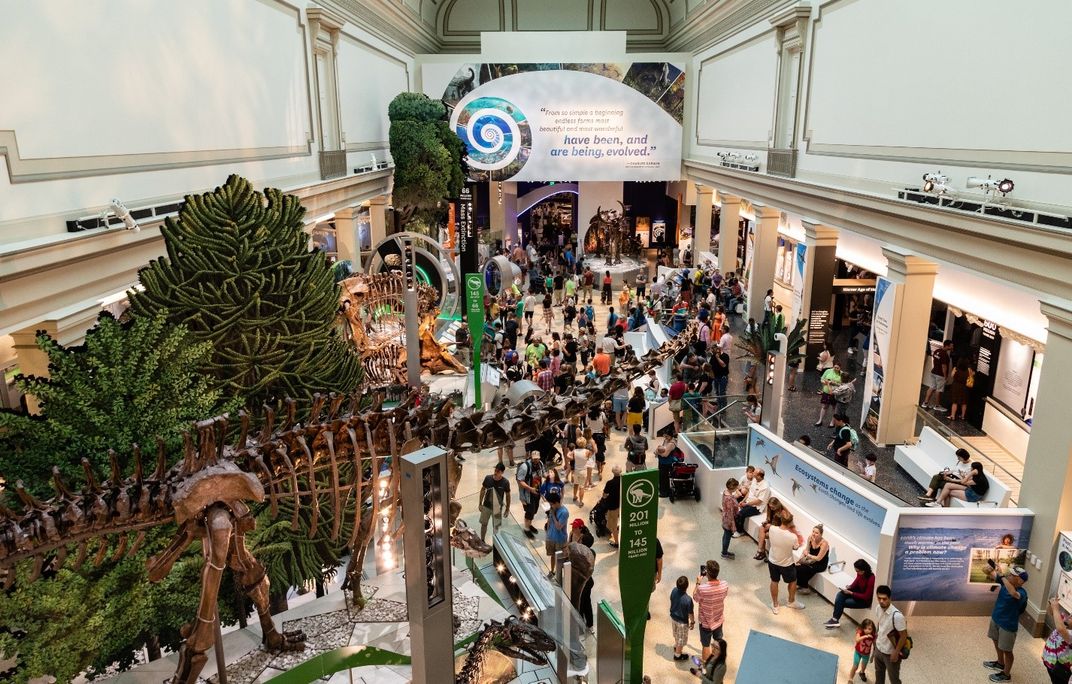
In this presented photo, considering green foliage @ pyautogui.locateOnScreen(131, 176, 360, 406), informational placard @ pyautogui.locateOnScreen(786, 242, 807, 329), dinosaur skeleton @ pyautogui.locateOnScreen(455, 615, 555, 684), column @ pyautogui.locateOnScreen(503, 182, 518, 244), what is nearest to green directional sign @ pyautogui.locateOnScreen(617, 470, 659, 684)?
dinosaur skeleton @ pyautogui.locateOnScreen(455, 615, 555, 684)

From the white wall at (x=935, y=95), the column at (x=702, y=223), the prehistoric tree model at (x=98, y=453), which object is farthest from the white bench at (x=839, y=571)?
the column at (x=702, y=223)

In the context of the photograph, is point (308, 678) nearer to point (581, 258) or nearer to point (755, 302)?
point (755, 302)

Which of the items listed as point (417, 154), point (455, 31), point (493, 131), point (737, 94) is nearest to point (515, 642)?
point (417, 154)

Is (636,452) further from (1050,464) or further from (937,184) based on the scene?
(937,184)

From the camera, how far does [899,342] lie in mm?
11305

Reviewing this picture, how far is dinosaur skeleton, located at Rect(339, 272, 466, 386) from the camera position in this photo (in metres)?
11.0

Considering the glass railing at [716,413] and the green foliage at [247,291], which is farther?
the glass railing at [716,413]

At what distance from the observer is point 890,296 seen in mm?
11328

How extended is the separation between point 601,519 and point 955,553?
3799 mm

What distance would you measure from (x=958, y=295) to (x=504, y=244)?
725 inches

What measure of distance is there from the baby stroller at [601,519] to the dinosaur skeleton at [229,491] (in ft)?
9.17

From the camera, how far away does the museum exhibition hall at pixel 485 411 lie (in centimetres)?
510

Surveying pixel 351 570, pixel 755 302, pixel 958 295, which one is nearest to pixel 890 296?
pixel 958 295

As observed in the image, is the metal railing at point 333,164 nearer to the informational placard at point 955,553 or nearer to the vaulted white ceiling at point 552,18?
the informational placard at point 955,553
